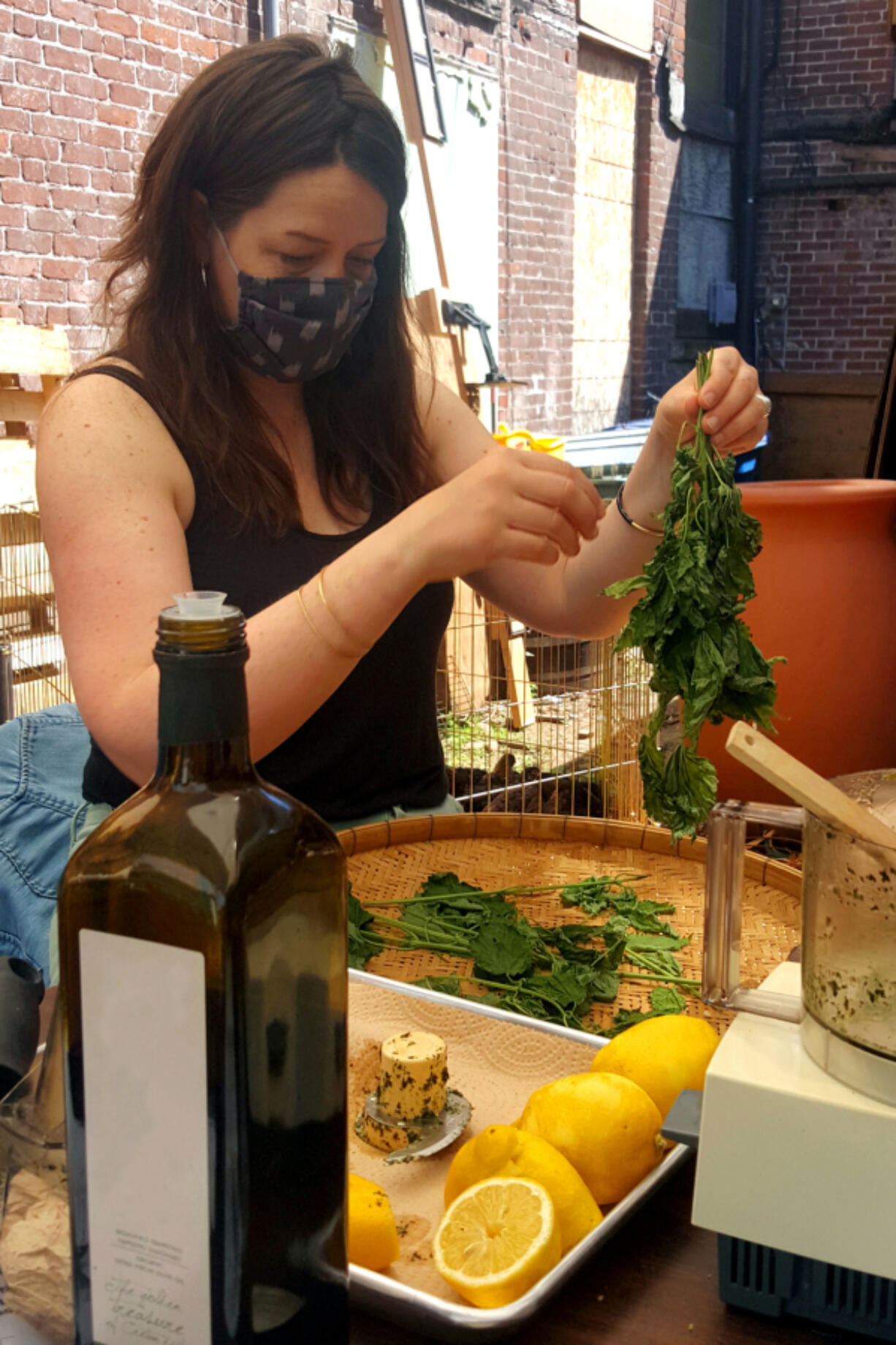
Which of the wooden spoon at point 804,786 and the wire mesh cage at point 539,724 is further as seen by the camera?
the wire mesh cage at point 539,724

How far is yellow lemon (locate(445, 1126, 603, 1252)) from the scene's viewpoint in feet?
2.12

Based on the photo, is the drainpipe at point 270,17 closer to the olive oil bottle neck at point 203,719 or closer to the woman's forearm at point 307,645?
the woman's forearm at point 307,645

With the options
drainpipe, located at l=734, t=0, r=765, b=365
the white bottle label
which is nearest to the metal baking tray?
the white bottle label

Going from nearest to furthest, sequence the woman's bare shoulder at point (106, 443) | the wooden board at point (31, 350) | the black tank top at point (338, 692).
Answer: the woman's bare shoulder at point (106, 443)
the black tank top at point (338, 692)
the wooden board at point (31, 350)

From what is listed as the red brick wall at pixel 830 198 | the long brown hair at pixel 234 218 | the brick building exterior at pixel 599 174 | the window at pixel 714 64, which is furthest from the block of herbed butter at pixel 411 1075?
the red brick wall at pixel 830 198

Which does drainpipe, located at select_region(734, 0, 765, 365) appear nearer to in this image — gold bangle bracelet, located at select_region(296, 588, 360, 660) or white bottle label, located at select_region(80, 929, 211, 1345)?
gold bangle bracelet, located at select_region(296, 588, 360, 660)

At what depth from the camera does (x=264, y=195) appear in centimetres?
141

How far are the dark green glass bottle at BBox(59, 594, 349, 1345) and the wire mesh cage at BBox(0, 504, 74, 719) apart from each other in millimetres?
2683

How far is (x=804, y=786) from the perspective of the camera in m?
0.60

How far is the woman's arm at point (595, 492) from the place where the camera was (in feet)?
3.21

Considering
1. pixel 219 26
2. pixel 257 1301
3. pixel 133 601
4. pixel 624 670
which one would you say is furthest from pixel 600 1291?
pixel 219 26

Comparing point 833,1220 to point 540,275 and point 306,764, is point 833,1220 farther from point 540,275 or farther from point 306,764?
point 540,275

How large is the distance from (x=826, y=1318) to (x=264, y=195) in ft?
4.03

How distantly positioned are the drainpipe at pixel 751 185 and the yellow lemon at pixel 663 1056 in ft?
30.8
